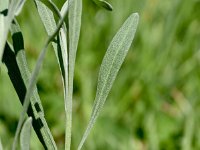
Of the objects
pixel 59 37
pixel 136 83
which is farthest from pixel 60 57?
pixel 136 83

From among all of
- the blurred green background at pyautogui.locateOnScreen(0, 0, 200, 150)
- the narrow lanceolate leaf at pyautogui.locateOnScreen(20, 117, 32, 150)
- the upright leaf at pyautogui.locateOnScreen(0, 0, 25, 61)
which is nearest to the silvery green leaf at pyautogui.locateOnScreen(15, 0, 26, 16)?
the upright leaf at pyautogui.locateOnScreen(0, 0, 25, 61)

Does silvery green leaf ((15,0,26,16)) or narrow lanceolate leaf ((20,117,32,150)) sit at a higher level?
silvery green leaf ((15,0,26,16))

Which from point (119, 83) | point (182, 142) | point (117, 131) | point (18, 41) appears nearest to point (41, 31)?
point (119, 83)

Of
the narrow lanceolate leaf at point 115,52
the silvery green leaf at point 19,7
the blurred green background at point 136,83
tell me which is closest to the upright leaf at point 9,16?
the silvery green leaf at point 19,7

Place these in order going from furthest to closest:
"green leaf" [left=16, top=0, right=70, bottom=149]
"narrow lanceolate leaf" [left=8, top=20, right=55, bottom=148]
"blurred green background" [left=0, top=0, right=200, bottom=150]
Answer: "blurred green background" [left=0, top=0, right=200, bottom=150], "narrow lanceolate leaf" [left=8, top=20, right=55, bottom=148], "green leaf" [left=16, top=0, right=70, bottom=149]

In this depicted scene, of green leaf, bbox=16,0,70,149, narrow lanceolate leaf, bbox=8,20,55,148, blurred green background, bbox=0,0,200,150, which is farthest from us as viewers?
blurred green background, bbox=0,0,200,150

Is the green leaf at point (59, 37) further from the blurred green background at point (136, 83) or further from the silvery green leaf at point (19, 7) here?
the blurred green background at point (136, 83)

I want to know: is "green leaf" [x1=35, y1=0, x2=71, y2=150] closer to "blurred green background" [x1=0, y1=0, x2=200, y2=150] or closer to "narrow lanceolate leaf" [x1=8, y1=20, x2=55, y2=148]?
"narrow lanceolate leaf" [x1=8, y1=20, x2=55, y2=148]

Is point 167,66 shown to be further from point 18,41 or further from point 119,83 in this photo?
point 18,41
